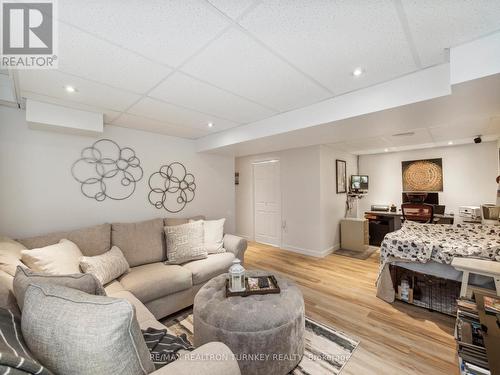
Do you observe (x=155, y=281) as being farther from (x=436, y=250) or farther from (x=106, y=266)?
(x=436, y=250)

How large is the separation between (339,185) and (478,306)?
341cm

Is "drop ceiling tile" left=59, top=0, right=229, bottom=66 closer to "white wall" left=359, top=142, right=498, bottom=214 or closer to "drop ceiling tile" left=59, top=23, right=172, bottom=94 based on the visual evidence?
"drop ceiling tile" left=59, top=23, right=172, bottom=94

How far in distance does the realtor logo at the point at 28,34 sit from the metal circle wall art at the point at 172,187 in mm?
1877

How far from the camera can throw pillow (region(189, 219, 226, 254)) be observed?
2846mm

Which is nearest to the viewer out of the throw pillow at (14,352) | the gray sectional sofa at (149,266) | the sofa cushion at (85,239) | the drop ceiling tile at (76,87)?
the throw pillow at (14,352)

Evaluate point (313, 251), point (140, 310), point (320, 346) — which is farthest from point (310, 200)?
point (140, 310)

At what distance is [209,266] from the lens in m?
2.50

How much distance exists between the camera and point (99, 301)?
0.76m

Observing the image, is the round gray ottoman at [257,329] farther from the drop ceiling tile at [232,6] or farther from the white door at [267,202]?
the white door at [267,202]

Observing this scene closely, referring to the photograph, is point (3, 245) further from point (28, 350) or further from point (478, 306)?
point (478, 306)

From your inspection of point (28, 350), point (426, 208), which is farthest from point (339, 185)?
point (28, 350)

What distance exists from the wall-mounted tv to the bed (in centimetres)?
249

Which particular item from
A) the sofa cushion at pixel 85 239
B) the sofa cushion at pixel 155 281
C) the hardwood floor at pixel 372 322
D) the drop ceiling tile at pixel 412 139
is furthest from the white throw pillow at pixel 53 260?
the drop ceiling tile at pixel 412 139

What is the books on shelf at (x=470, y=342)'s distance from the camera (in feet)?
3.75
